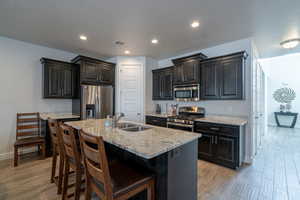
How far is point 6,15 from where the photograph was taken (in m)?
2.45

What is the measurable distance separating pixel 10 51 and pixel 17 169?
2686 millimetres

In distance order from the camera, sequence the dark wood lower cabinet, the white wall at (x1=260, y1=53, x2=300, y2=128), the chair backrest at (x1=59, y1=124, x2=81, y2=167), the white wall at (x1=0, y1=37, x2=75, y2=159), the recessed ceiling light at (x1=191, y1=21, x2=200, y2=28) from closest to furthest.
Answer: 1. the chair backrest at (x1=59, y1=124, x2=81, y2=167)
2. the recessed ceiling light at (x1=191, y1=21, x2=200, y2=28)
3. the dark wood lower cabinet
4. the white wall at (x1=0, y1=37, x2=75, y2=159)
5. the white wall at (x1=260, y1=53, x2=300, y2=128)

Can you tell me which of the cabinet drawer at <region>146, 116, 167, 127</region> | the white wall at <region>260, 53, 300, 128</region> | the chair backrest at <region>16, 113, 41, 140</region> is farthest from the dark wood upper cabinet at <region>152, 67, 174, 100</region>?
the white wall at <region>260, 53, 300, 128</region>

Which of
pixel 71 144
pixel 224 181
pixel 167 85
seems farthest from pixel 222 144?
pixel 71 144

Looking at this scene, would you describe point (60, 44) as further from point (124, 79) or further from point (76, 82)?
point (124, 79)

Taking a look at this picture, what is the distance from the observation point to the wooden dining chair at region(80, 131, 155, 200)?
1.17 meters

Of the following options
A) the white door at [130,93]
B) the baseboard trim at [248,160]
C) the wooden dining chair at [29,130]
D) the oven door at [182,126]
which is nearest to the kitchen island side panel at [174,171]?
the oven door at [182,126]

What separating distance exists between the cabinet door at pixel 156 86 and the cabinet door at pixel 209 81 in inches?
59.8

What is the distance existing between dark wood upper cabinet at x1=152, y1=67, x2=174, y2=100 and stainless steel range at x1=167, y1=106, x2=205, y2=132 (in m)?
0.62

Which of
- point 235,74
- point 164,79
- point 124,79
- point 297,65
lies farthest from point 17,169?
point 297,65

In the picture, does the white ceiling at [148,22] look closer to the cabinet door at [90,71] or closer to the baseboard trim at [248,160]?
the cabinet door at [90,71]

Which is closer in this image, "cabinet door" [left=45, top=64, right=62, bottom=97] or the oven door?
the oven door

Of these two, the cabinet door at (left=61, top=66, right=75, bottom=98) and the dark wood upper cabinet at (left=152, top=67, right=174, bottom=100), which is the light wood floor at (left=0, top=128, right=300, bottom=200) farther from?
the dark wood upper cabinet at (left=152, top=67, right=174, bottom=100)

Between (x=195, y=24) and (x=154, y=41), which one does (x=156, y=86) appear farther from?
(x=195, y=24)
